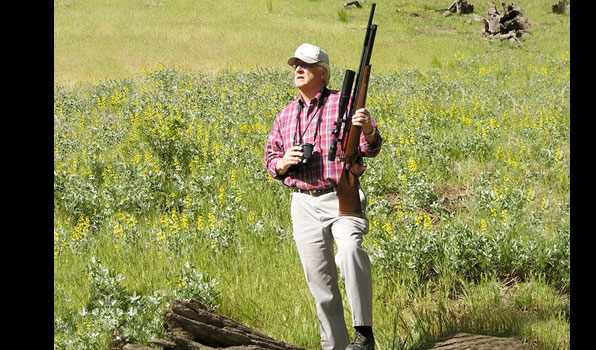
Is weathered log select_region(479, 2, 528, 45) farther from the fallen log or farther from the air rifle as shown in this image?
A: the fallen log

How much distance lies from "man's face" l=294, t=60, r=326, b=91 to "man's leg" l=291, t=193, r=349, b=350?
85 centimetres

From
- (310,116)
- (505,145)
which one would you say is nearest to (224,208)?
(310,116)

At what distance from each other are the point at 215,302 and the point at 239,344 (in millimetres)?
1859

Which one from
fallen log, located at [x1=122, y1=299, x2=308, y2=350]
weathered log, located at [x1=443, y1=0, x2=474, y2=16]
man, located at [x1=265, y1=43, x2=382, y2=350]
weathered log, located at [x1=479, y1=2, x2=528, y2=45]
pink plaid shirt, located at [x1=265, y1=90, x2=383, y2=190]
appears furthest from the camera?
weathered log, located at [x1=443, y1=0, x2=474, y2=16]

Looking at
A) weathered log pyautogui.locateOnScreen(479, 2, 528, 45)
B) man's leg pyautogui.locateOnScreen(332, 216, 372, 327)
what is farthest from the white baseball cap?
weathered log pyautogui.locateOnScreen(479, 2, 528, 45)

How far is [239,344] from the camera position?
12.6 ft

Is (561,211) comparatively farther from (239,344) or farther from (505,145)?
(239,344)

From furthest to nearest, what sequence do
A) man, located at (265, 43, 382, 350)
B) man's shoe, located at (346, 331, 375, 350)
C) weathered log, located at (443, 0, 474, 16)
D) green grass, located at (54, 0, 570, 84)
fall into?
weathered log, located at (443, 0, 474, 16) → green grass, located at (54, 0, 570, 84) → man, located at (265, 43, 382, 350) → man's shoe, located at (346, 331, 375, 350)

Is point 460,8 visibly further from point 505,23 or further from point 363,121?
point 363,121

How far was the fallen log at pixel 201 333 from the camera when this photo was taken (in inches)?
141

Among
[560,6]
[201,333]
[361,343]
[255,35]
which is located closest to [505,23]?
[560,6]

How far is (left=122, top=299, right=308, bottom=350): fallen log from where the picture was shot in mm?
3576

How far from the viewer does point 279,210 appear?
27.1 feet

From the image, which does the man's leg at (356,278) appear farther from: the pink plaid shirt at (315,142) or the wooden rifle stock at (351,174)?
the pink plaid shirt at (315,142)
